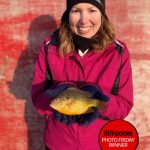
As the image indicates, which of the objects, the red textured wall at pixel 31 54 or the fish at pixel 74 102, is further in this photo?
the red textured wall at pixel 31 54

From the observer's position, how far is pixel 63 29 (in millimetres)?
2428

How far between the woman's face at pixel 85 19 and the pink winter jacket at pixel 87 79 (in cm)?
14

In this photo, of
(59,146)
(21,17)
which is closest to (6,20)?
(21,17)

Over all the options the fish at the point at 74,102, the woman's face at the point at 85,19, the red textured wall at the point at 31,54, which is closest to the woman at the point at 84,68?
the woman's face at the point at 85,19

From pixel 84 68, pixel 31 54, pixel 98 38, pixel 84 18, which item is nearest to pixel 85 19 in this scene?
pixel 84 18

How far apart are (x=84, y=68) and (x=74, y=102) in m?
0.34

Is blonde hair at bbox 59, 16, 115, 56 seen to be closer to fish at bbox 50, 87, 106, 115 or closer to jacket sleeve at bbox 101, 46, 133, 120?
jacket sleeve at bbox 101, 46, 133, 120

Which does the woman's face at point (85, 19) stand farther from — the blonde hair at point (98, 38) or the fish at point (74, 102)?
the fish at point (74, 102)

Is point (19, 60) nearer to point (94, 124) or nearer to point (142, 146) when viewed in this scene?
point (94, 124)

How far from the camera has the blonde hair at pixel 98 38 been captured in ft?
7.68

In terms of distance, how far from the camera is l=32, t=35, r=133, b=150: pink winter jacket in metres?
2.33

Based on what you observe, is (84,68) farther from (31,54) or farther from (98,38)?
→ (31,54)

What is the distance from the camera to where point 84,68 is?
234cm

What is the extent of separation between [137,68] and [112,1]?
1.88 ft
